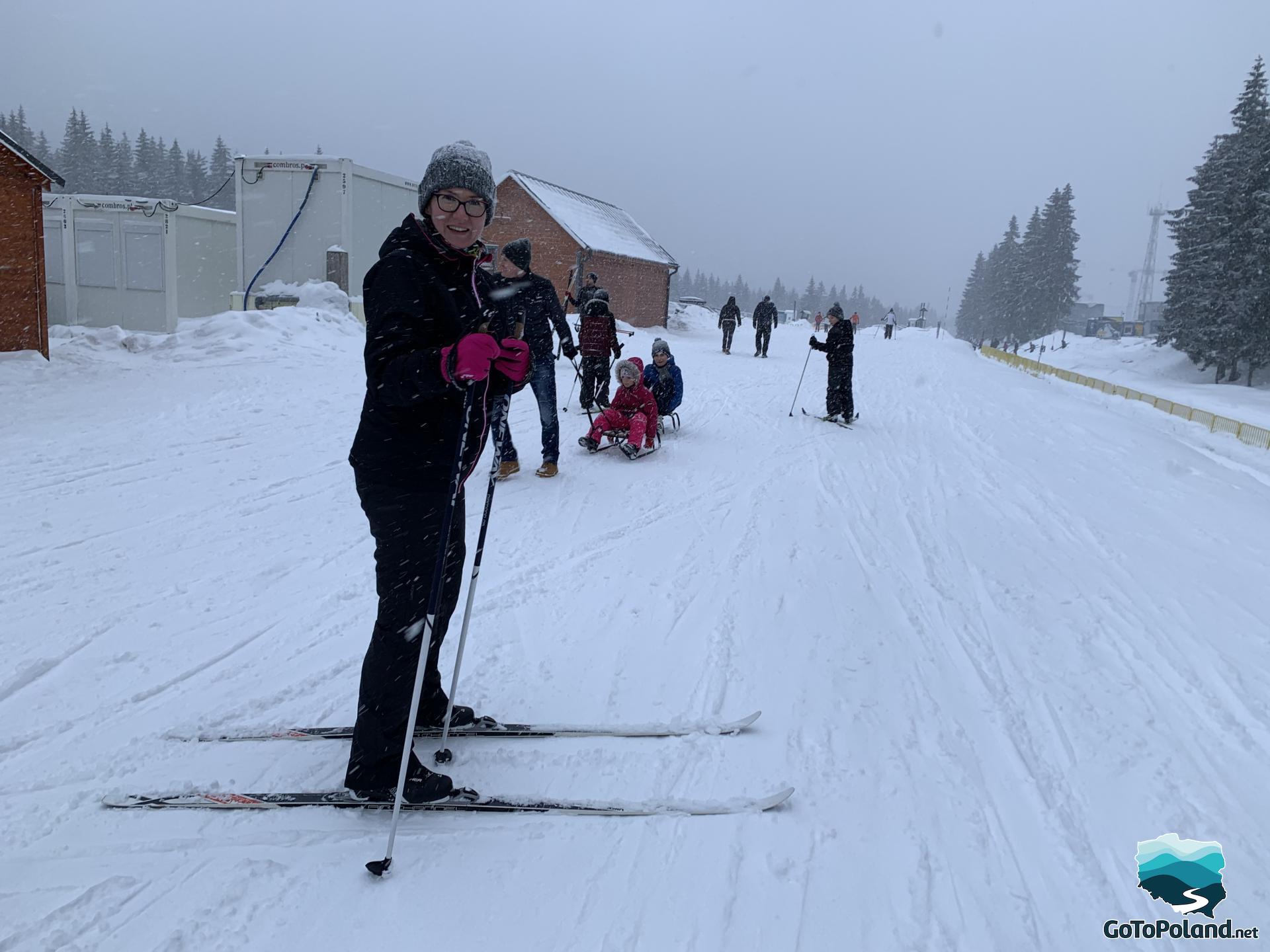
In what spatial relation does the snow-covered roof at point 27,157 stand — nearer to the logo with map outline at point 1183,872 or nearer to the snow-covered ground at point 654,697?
the snow-covered ground at point 654,697

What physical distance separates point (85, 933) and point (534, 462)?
605 centimetres

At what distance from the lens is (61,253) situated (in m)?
18.2

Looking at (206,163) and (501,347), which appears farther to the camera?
(206,163)

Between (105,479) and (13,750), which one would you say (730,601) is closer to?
(13,750)

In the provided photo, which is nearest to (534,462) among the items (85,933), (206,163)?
(85,933)

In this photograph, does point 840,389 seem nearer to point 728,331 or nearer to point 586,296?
point 586,296

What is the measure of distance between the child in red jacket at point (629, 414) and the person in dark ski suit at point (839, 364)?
3719 millimetres

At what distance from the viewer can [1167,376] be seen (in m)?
36.7

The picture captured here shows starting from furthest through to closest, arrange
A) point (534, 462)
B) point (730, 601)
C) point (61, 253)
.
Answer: point (61, 253)
point (534, 462)
point (730, 601)

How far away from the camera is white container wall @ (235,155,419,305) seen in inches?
707

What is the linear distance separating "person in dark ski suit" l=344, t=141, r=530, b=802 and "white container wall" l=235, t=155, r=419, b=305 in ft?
57.1

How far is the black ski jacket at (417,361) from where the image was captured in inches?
93.6

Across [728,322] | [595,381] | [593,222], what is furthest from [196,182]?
[595,381]

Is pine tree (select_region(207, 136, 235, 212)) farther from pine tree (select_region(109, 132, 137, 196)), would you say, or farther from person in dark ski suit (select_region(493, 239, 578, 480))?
person in dark ski suit (select_region(493, 239, 578, 480))
